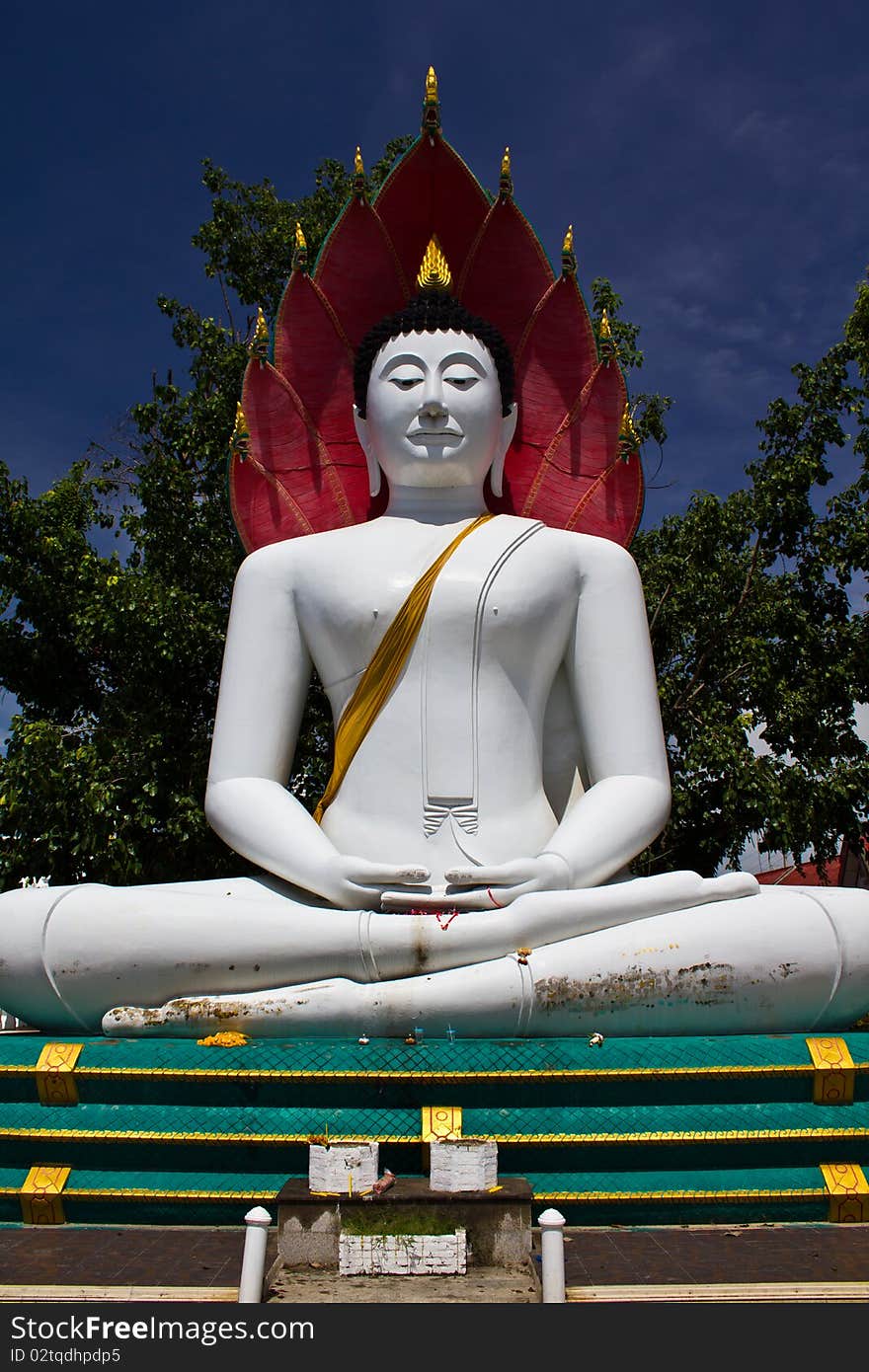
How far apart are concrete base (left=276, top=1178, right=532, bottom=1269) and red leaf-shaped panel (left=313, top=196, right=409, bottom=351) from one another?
5332mm

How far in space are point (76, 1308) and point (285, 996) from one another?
183cm

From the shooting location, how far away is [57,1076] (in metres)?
4.39

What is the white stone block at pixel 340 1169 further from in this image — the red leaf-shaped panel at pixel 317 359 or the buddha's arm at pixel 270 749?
the red leaf-shaped panel at pixel 317 359

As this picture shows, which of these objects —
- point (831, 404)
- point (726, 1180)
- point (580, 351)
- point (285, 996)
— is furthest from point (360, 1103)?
point (831, 404)

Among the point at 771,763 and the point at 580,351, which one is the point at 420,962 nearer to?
the point at 580,351

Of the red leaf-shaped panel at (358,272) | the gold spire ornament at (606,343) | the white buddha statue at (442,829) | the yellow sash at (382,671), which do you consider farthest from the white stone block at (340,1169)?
the red leaf-shaped panel at (358,272)

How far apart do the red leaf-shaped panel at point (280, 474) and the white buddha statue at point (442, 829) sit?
1.11 feet

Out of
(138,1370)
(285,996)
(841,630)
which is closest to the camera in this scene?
(138,1370)

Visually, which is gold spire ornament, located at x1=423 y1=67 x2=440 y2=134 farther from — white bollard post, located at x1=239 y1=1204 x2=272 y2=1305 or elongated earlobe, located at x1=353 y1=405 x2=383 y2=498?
white bollard post, located at x1=239 y1=1204 x2=272 y2=1305

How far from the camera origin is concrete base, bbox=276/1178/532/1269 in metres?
3.28

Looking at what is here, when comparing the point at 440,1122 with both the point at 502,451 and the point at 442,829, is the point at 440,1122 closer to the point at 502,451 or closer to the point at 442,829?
the point at 442,829

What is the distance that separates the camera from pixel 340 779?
19.8 feet

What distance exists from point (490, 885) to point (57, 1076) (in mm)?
2033

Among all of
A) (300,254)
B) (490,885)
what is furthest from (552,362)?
(490,885)
